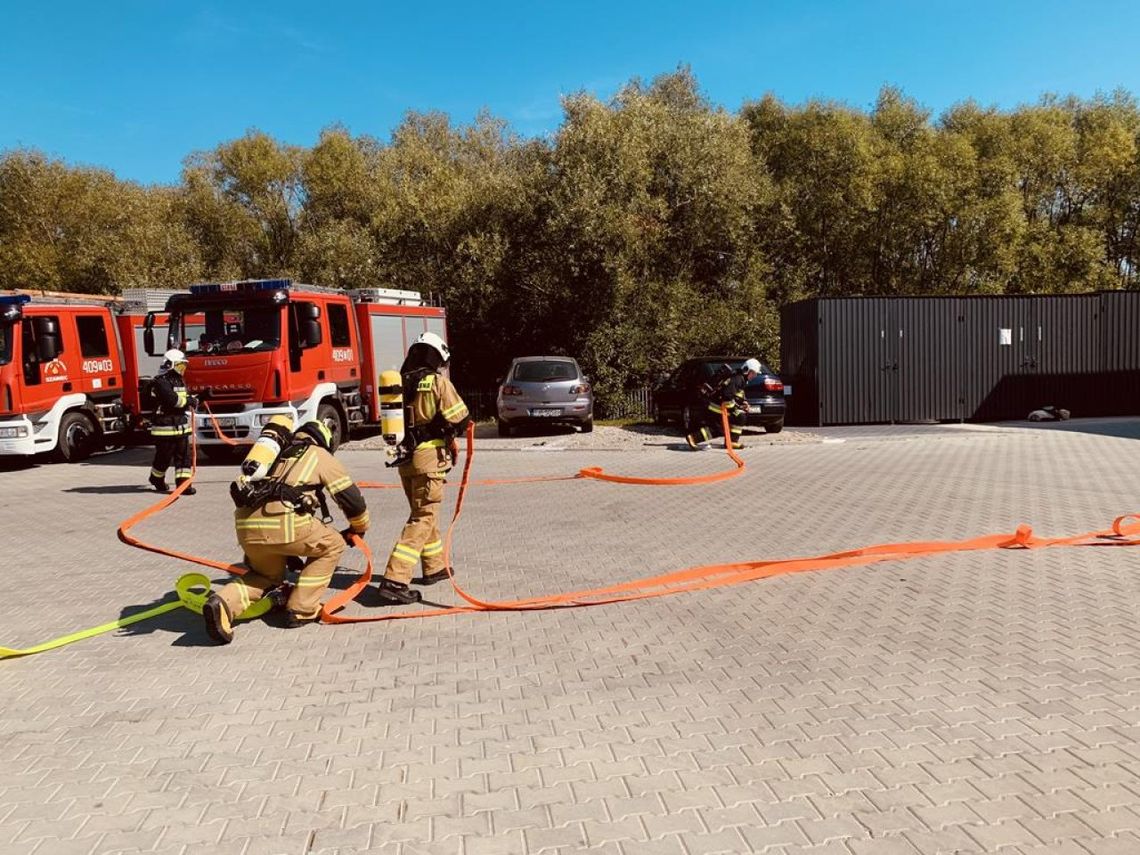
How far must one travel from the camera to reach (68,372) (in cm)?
1439

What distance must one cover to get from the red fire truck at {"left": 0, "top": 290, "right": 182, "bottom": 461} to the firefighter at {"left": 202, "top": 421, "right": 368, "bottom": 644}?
34.5 ft

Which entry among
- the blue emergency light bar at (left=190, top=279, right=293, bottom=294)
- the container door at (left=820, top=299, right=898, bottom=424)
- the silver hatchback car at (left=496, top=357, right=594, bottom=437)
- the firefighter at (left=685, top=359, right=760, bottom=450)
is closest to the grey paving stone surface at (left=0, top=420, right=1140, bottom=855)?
the firefighter at (left=685, top=359, right=760, bottom=450)

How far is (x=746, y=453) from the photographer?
45.9 feet

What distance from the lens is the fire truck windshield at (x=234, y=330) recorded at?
13125 millimetres

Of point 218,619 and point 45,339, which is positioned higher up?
point 45,339

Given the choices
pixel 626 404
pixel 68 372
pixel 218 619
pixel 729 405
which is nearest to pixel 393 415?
pixel 218 619

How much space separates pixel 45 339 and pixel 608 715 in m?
13.5

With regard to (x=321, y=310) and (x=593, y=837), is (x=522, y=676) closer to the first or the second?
(x=593, y=837)

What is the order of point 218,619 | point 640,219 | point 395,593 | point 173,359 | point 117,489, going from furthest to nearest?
point 640,219, point 117,489, point 173,359, point 395,593, point 218,619

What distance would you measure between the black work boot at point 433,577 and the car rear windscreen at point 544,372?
1064 centimetres

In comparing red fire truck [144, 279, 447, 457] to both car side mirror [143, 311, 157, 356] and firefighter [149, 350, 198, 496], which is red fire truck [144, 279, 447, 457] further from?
firefighter [149, 350, 198, 496]

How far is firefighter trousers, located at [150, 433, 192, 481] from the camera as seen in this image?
10.7 metres

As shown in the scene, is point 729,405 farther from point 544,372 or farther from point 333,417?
point 333,417

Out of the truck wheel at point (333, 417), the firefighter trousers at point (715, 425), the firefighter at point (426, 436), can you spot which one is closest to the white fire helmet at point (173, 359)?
the truck wheel at point (333, 417)
